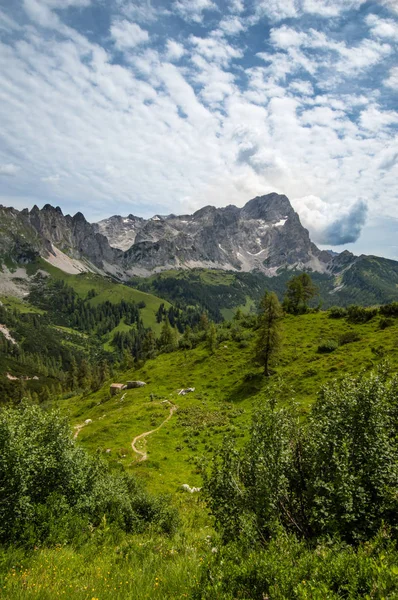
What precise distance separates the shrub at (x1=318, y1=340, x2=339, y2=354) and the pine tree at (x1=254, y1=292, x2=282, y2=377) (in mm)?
11922

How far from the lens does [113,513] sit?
2111cm

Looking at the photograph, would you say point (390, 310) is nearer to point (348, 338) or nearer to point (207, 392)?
point (348, 338)

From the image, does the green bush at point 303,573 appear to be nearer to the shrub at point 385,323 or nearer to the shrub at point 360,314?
the shrub at point 385,323

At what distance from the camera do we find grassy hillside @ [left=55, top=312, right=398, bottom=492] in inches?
1740

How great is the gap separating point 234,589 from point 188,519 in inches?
724

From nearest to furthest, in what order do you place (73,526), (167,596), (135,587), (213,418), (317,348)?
(167,596) → (135,587) → (73,526) → (213,418) → (317,348)

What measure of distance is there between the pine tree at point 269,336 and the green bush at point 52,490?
48.5 m

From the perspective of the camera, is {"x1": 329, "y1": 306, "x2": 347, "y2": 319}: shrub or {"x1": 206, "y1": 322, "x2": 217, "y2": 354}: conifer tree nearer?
{"x1": 329, "y1": 306, "x2": 347, "y2": 319}: shrub

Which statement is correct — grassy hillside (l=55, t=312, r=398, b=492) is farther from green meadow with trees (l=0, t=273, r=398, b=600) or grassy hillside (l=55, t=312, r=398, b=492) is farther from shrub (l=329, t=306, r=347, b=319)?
green meadow with trees (l=0, t=273, r=398, b=600)

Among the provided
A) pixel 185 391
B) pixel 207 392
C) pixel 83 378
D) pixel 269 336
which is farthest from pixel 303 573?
pixel 83 378

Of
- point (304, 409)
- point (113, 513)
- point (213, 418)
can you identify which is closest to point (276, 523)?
point (113, 513)

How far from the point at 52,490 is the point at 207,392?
56407 millimetres

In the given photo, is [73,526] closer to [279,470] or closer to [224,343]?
[279,470]

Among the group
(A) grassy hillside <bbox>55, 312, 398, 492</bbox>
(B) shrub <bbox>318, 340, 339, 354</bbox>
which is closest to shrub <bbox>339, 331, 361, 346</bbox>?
(A) grassy hillside <bbox>55, 312, 398, 492</bbox>
